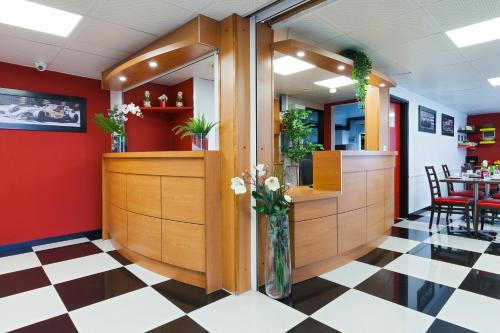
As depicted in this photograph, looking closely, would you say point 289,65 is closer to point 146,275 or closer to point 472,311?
point 146,275

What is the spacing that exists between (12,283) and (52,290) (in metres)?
0.53

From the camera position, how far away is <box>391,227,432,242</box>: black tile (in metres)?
4.21

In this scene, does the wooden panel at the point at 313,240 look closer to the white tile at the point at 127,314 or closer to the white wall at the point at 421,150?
the white tile at the point at 127,314

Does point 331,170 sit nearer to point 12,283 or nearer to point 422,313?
point 422,313

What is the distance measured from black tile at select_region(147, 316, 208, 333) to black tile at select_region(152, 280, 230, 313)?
150 mm

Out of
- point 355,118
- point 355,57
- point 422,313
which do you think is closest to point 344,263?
point 422,313

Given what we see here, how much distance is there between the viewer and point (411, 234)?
4387 millimetres

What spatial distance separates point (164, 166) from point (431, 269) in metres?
2.99

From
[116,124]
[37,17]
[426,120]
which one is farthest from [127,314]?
[426,120]

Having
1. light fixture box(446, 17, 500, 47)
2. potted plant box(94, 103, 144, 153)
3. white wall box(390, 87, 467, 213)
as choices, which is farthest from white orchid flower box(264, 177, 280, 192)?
white wall box(390, 87, 467, 213)

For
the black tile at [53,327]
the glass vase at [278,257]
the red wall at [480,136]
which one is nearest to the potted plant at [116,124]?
the black tile at [53,327]

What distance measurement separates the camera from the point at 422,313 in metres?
2.16

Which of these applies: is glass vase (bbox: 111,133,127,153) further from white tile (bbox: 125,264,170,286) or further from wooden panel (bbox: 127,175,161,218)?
white tile (bbox: 125,264,170,286)

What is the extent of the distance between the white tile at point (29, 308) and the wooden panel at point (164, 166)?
1.36 metres
